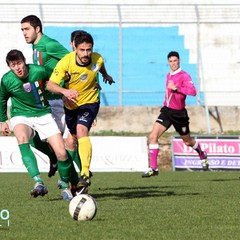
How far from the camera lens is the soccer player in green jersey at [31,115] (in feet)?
35.7

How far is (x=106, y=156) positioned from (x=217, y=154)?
106 inches

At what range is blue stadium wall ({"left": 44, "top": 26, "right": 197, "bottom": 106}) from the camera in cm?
2577

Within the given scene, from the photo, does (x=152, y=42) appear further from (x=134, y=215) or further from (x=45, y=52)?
(x=134, y=215)

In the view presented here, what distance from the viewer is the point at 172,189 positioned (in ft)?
44.1

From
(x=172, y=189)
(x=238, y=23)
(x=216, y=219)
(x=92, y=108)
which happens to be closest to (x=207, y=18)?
(x=238, y=23)

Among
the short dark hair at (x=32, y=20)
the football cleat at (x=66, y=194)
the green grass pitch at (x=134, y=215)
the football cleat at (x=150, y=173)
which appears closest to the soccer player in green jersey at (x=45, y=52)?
the short dark hair at (x=32, y=20)

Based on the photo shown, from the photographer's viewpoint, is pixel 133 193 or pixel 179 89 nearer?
pixel 133 193

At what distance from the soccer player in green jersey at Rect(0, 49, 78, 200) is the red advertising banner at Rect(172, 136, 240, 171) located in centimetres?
1086

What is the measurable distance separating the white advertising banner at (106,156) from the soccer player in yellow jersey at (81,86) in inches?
386

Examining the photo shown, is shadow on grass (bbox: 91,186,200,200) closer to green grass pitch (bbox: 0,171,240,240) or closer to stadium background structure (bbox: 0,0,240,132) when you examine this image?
green grass pitch (bbox: 0,171,240,240)

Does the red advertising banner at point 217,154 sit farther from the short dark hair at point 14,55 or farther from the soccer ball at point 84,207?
the soccer ball at point 84,207

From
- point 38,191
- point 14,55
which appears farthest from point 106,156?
point 14,55

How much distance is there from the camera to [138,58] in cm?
2717

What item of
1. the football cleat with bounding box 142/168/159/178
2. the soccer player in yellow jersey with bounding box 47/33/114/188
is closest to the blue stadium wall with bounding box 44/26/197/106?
the football cleat with bounding box 142/168/159/178
